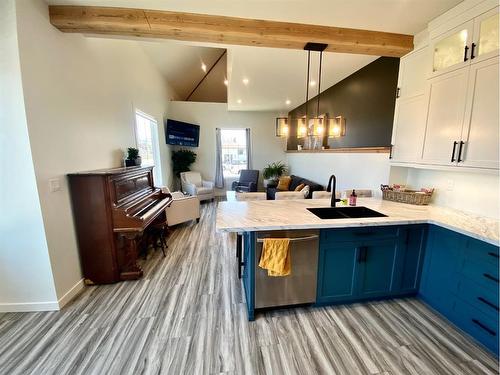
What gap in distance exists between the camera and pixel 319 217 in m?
1.98

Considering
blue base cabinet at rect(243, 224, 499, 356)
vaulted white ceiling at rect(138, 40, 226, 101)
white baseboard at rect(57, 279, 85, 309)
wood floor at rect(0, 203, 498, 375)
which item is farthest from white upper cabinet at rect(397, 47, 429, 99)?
white baseboard at rect(57, 279, 85, 309)

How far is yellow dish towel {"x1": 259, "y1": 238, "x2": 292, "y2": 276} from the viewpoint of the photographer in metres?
1.76

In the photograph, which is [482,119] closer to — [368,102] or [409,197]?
[409,197]

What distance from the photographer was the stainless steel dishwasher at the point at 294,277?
182 cm

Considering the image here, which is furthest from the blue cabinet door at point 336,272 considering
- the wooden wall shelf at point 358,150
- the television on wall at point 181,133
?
the television on wall at point 181,133

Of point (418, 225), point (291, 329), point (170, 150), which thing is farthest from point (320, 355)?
point (170, 150)

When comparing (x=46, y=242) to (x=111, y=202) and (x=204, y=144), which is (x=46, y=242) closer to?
(x=111, y=202)

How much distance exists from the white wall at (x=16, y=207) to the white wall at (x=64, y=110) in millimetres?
49

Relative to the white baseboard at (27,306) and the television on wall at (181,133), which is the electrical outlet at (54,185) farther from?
the television on wall at (181,133)

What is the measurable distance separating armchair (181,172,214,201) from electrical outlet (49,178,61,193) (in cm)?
377

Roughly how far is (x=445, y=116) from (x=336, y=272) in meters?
1.77

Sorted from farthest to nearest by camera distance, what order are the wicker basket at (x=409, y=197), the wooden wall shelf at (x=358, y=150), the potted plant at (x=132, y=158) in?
the potted plant at (x=132, y=158)
the wooden wall shelf at (x=358, y=150)
the wicker basket at (x=409, y=197)

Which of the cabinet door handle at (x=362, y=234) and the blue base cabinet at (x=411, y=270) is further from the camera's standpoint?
the cabinet door handle at (x=362, y=234)

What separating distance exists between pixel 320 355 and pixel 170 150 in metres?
6.05
